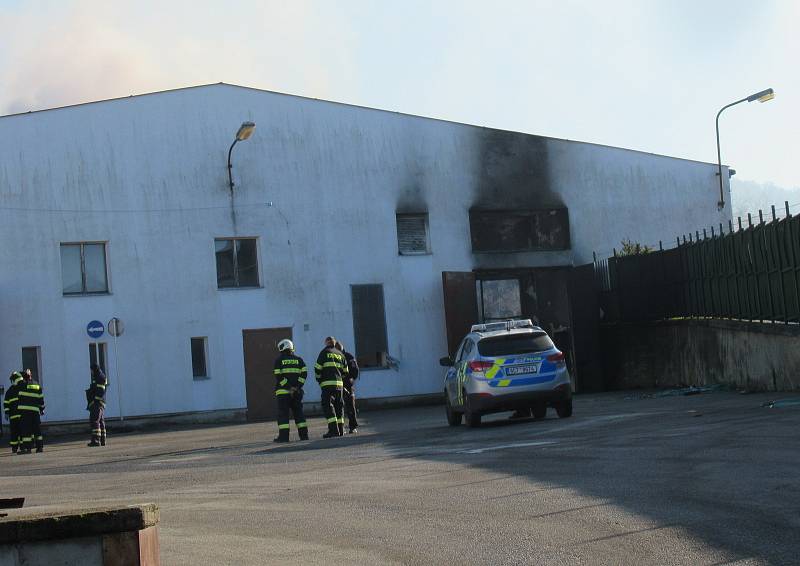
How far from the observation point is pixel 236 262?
119ft

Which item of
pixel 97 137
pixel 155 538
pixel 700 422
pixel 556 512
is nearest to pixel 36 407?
pixel 97 137

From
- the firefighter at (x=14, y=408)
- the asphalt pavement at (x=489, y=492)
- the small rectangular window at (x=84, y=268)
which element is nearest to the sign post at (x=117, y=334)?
the small rectangular window at (x=84, y=268)

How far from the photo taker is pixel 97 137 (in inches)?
1368

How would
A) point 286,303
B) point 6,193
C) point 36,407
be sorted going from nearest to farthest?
1. point 36,407
2. point 6,193
3. point 286,303

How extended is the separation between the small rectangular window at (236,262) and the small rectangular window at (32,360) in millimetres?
5340

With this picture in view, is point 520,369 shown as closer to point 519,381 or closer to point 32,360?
point 519,381

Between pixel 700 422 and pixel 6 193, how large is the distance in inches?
858

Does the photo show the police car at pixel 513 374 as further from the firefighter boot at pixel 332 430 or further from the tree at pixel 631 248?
the tree at pixel 631 248

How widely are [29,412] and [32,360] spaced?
6911 millimetres

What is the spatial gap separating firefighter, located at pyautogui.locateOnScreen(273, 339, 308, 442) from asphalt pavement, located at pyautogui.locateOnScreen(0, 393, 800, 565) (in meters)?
0.70

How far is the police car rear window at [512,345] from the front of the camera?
862 inches

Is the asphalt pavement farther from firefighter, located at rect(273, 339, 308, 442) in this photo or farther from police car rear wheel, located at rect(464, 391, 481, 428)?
firefighter, located at rect(273, 339, 308, 442)

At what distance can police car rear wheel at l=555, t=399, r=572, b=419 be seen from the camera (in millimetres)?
22344

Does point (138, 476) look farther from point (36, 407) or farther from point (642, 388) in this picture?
point (642, 388)
